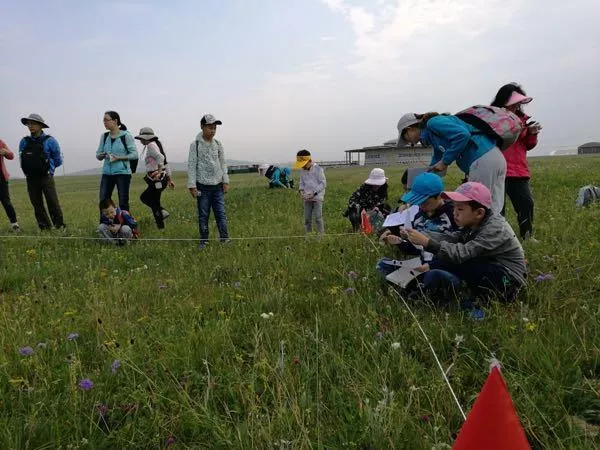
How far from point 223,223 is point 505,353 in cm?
506

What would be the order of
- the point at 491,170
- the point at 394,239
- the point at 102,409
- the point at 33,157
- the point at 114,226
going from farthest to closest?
the point at 33,157 → the point at 114,226 → the point at 491,170 → the point at 394,239 → the point at 102,409

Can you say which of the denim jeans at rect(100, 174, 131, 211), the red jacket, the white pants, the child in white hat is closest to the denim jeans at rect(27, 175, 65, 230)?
the denim jeans at rect(100, 174, 131, 211)

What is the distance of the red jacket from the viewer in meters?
5.32

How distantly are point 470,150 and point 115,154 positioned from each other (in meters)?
5.84

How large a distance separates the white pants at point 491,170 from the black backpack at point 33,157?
7568mm

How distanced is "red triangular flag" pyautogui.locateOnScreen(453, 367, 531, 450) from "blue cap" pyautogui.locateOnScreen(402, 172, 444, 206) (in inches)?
120

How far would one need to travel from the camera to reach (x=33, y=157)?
8117 mm

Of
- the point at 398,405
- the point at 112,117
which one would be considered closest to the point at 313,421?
the point at 398,405

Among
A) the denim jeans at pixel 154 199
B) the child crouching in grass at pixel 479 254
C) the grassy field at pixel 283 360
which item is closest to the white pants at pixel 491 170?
the grassy field at pixel 283 360

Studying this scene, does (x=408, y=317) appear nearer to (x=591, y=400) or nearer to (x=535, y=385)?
(x=535, y=385)

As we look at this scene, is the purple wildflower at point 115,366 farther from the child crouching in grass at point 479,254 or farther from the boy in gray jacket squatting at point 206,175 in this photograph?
the boy in gray jacket squatting at point 206,175

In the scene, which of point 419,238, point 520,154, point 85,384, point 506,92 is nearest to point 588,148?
point 520,154

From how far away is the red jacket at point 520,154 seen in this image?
5.32 meters

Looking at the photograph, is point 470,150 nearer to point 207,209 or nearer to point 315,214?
point 315,214
